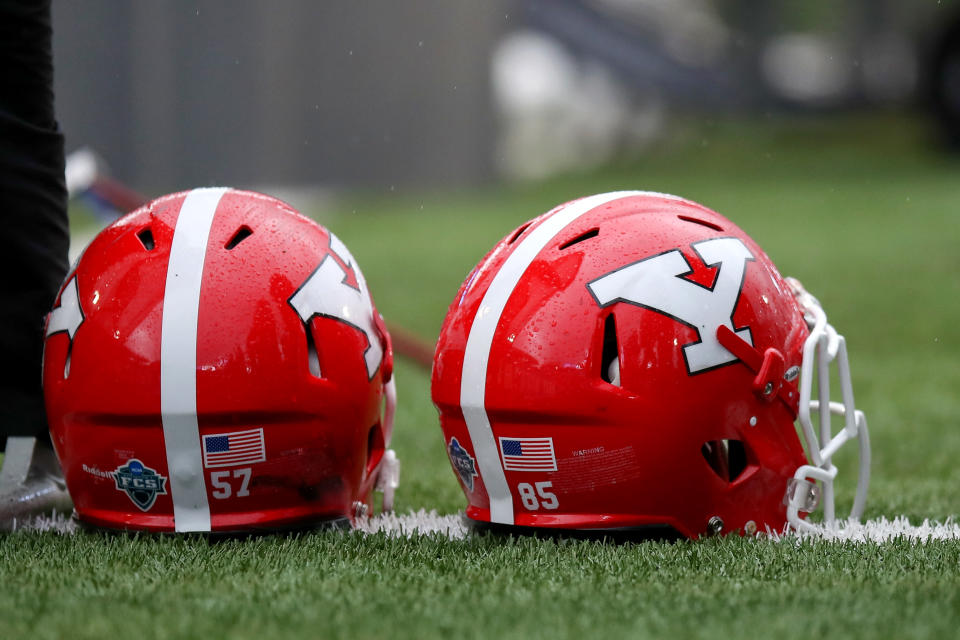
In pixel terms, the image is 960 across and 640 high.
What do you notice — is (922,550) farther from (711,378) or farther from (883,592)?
(711,378)

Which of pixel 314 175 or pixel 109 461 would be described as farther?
pixel 314 175

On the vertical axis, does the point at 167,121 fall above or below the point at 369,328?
below

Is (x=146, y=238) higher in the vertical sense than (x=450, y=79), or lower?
higher

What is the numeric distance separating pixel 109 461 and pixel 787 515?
1.19 meters

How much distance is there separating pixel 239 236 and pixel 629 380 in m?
0.75

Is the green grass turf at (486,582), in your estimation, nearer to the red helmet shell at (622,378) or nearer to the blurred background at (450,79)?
the red helmet shell at (622,378)

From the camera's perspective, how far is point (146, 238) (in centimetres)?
208

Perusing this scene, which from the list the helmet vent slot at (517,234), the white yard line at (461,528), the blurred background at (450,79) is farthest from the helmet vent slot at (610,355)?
the blurred background at (450,79)

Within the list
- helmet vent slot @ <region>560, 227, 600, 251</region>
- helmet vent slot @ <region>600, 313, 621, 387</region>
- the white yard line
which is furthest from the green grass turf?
helmet vent slot @ <region>560, 227, 600, 251</region>

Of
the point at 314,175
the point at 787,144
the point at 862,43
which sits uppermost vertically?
the point at 862,43

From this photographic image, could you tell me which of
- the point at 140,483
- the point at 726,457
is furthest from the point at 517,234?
the point at 140,483

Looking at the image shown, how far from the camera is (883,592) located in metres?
1.65

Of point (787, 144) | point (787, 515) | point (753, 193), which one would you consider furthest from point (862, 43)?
point (787, 515)

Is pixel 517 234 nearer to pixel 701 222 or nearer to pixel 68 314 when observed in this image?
pixel 701 222
